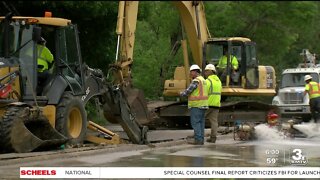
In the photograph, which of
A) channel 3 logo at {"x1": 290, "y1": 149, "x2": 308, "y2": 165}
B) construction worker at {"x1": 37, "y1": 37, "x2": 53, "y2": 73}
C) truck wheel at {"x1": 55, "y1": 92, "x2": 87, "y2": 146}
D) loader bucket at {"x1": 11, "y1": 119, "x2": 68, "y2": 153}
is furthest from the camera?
construction worker at {"x1": 37, "y1": 37, "x2": 53, "y2": 73}

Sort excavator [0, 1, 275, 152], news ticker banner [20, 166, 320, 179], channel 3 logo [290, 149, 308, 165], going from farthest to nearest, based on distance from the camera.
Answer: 1. excavator [0, 1, 275, 152]
2. channel 3 logo [290, 149, 308, 165]
3. news ticker banner [20, 166, 320, 179]

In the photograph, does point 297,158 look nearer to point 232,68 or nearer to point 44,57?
point 44,57

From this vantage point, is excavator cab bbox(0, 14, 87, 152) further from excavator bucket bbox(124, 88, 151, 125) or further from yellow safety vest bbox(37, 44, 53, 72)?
excavator bucket bbox(124, 88, 151, 125)

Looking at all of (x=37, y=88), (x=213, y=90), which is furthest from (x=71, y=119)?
(x=213, y=90)

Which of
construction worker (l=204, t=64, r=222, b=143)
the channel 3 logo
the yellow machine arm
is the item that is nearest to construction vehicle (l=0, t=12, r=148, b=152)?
construction worker (l=204, t=64, r=222, b=143)

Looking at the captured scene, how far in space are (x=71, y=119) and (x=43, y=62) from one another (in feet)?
4.49

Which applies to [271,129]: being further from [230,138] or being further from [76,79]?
[76,79]

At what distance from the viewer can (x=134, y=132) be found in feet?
41.0

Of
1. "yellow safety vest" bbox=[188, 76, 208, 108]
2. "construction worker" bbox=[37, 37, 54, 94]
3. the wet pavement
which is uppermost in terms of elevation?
"construction worker" bbox=[37, 37, 54, 94]

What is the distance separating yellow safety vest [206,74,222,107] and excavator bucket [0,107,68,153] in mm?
4252

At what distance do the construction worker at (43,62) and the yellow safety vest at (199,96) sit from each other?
3.32 metres

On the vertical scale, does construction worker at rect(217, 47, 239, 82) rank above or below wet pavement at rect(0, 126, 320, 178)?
above

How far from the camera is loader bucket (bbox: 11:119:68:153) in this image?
383 inches

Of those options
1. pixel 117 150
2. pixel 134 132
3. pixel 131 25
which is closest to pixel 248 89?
pixel 131 25
